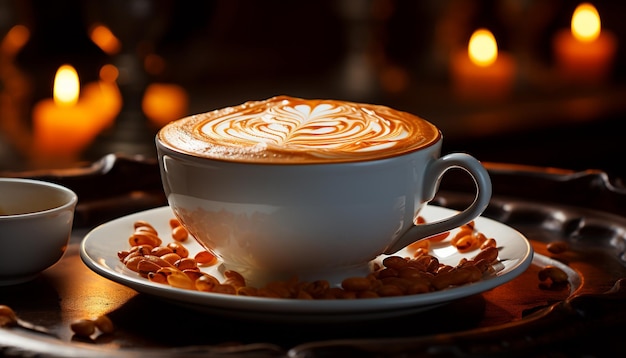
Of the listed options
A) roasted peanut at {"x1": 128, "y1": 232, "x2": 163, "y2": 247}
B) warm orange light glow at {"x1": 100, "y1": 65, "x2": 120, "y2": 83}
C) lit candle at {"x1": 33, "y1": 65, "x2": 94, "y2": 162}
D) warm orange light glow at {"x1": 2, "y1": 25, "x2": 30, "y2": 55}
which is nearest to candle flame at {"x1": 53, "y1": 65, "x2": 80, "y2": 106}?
lit candle at {"x1": 33, "y1": 65, "x2": 94, "y2": 162}

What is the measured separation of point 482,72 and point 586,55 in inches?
11.8

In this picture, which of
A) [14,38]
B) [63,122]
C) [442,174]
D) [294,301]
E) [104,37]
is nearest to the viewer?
[294,301]

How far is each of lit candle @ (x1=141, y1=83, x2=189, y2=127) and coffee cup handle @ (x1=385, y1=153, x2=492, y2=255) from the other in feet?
4.74

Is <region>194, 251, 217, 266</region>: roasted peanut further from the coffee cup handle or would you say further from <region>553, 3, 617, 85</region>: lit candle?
<region>553, 3, 617, 85</region>: lit candle

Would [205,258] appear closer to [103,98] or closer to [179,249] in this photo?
[179,249]

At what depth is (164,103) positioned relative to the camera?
2.51 metres

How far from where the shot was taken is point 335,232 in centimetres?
72

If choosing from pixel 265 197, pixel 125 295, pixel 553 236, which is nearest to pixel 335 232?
pixel 265 197

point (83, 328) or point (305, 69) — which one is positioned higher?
point (83, 328)

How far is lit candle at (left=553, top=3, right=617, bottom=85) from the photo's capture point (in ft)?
9.10

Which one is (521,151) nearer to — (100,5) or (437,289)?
(100,5)

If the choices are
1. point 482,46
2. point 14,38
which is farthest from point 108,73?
point 482,46

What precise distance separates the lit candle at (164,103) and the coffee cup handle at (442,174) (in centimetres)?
144

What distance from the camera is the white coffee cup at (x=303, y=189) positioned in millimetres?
702
